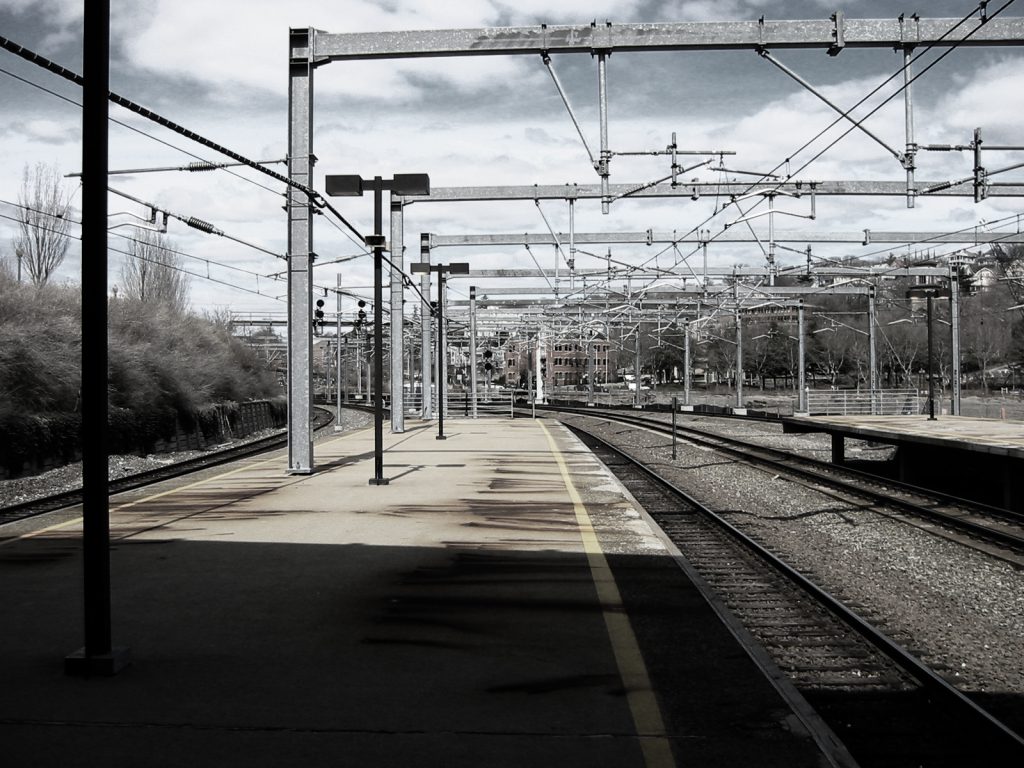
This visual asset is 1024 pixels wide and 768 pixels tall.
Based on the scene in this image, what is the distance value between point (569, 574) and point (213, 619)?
3131mm

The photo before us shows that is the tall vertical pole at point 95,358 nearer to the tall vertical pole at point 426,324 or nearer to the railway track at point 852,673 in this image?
the railway track at point 852,673

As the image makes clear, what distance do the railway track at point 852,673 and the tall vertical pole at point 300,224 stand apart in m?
8.08

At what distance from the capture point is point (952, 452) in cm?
2073

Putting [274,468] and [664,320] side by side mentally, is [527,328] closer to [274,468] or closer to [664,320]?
[664,320]

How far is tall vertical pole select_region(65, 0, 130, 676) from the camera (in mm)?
5297

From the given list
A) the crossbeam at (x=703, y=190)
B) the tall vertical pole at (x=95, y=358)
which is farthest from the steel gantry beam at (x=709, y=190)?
the tall vertical pole at (x=95, y=358)

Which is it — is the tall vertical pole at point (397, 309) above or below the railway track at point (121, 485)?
above

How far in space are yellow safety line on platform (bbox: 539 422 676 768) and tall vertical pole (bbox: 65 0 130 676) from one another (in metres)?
2.95

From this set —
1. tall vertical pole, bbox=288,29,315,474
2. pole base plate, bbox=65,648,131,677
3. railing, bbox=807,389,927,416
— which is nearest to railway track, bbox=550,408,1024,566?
pole base plate, bbox=65,648,131,677

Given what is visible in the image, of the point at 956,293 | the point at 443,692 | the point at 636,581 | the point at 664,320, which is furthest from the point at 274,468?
the point at 664,320

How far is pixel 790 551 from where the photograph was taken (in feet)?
37.7

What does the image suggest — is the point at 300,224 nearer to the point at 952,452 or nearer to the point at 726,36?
the point at 726,36

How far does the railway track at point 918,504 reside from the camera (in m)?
11.8

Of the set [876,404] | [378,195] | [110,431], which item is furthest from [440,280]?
[876,404]
